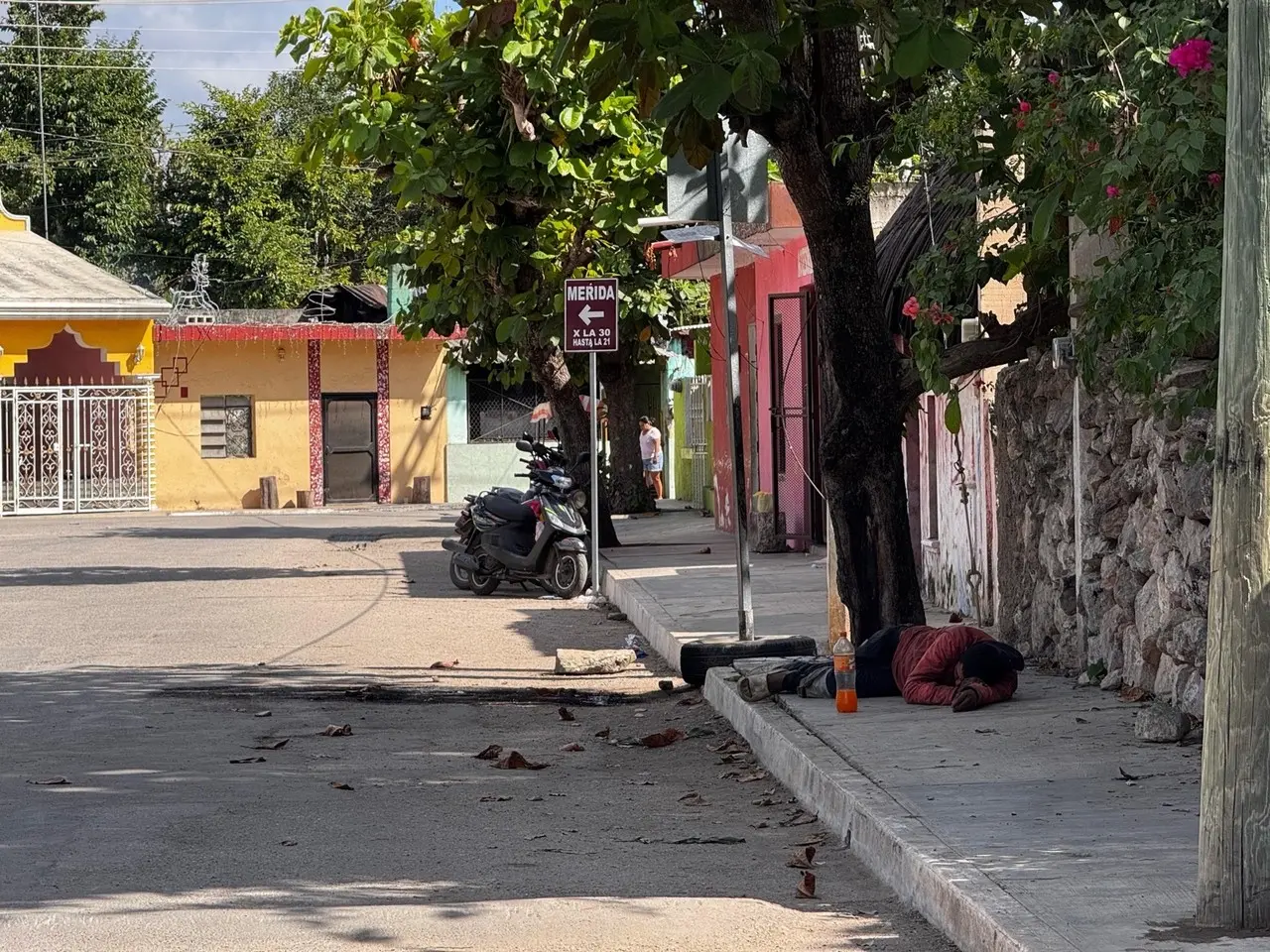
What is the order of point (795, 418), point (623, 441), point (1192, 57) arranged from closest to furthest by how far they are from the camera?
point (1192, 57), point (795, 418), point (623, 441)

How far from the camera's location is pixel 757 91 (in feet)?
23.8

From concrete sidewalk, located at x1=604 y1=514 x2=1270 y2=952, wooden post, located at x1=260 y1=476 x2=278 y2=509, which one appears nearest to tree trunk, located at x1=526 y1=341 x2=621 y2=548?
concrete sidewalk, located at x1=604 y1=514 x2=1270 y2=952

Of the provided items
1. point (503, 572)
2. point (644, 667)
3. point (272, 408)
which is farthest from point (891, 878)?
point (272, 408)

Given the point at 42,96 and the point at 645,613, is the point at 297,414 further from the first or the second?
the point at 645,613

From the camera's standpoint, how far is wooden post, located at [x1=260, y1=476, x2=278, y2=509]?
39438 mm

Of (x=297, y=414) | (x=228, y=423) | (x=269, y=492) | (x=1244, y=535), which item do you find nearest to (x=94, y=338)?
(x=228, y=423)

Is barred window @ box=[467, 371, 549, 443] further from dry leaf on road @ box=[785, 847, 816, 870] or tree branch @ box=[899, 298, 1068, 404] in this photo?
dry leaf on road @ box=[785, 847, 816, 870]

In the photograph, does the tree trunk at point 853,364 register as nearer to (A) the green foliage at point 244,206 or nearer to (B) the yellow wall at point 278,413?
(B) the yellow wall at point 278,413

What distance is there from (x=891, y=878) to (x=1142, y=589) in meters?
3.53

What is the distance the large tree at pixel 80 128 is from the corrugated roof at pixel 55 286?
24.8 feet

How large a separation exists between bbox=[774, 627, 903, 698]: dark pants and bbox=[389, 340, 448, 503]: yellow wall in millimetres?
31398

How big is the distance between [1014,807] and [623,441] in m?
23.3

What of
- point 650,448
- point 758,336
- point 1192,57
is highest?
Answer: point 758,336

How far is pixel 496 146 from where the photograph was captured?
1856 cm
